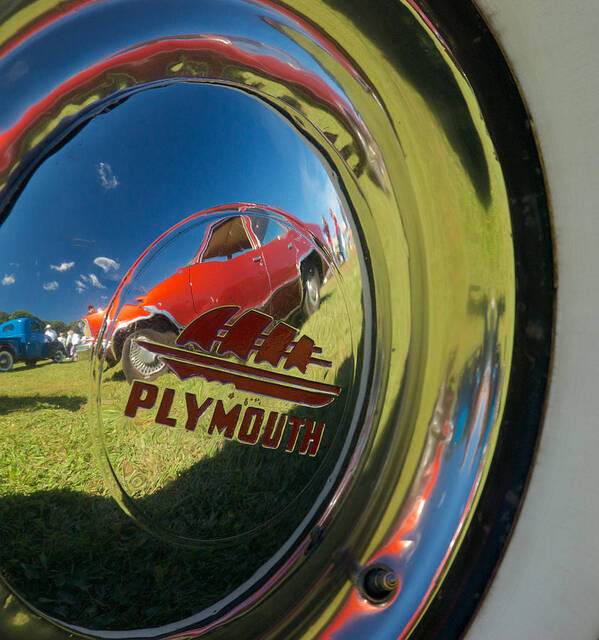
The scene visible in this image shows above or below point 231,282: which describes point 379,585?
below

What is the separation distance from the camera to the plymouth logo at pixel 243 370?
22.0 inches

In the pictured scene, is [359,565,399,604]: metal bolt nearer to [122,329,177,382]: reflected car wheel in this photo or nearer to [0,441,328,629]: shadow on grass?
[0,441,328,629]: shadow on grass

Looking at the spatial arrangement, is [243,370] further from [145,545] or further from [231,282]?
[145,545]

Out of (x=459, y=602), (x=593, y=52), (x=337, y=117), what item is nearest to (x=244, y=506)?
(x=459, y=602)

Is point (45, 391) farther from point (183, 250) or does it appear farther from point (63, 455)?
point (183, 250)

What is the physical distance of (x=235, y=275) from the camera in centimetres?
59

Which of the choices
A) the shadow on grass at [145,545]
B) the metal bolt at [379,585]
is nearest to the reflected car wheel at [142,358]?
the shadow on grass at [145,545]

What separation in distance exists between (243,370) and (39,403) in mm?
201

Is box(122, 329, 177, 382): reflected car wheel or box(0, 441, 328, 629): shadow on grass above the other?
box(122, 329, 177, 382): reflected car wheel

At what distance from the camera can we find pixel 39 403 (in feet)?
1.72

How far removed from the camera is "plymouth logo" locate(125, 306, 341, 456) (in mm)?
560

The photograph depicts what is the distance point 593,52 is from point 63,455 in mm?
740

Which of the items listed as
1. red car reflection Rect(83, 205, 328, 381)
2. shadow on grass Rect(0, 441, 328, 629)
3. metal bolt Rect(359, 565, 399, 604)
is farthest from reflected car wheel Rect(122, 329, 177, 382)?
metal bolt Rect(359, 565, 399, 604)

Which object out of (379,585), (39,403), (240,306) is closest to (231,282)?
(240,306)
